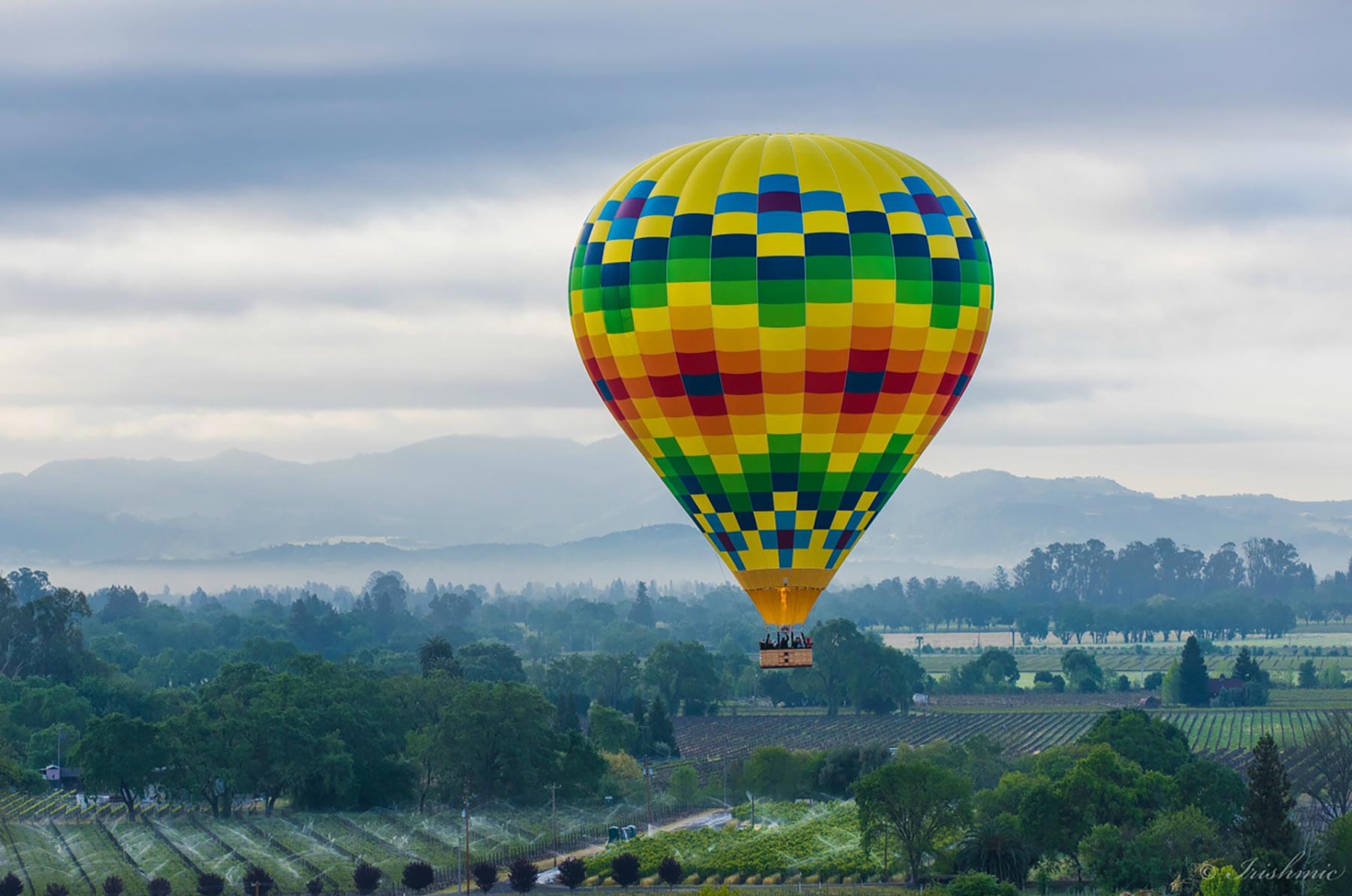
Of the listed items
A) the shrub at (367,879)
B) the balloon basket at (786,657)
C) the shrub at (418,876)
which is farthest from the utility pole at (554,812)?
the balloon basket at (786,657)

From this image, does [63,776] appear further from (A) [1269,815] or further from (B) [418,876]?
(A) [1269,815]

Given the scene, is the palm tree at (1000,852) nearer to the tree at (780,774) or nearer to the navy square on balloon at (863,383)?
the tree at (780,774)

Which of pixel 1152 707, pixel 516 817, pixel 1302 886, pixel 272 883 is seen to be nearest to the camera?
pixel 1302 886

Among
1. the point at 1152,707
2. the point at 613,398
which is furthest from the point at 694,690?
the point at 613,398

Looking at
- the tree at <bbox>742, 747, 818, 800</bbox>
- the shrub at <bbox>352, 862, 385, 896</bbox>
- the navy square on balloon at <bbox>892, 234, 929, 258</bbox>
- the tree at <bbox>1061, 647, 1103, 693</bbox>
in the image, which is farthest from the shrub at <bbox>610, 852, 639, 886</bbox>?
the tree at <bbox>1061, 647, 1103, 693</bbox>

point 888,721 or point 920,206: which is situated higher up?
point 920,206

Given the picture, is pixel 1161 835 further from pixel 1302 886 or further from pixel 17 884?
pixel 17 884

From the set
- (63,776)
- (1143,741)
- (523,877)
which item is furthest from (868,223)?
(63,776)
